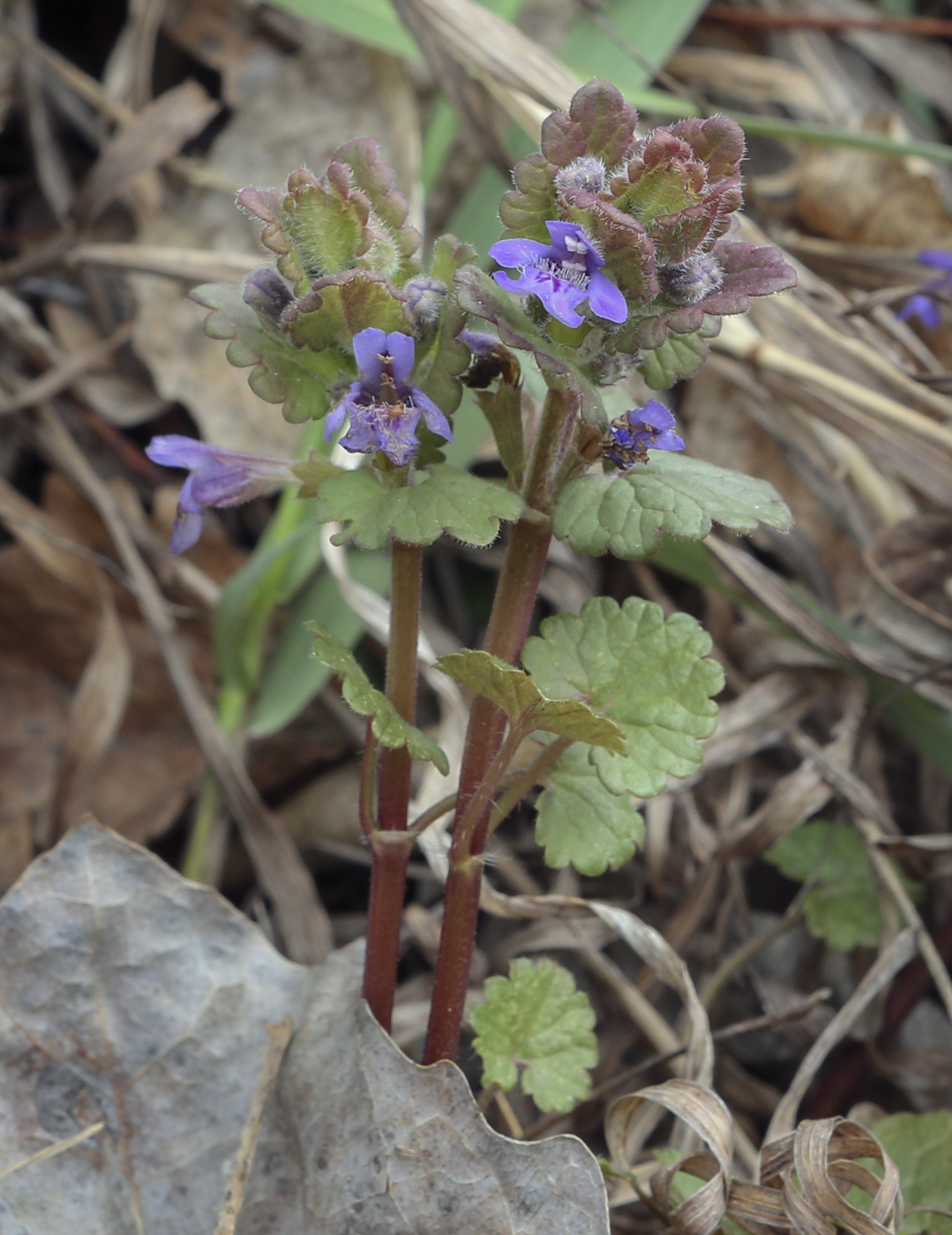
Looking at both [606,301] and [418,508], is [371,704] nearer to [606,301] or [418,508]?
[418,508]

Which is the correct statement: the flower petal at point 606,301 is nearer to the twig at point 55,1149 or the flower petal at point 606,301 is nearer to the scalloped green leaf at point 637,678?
the scalloped green leaf at point 637,678

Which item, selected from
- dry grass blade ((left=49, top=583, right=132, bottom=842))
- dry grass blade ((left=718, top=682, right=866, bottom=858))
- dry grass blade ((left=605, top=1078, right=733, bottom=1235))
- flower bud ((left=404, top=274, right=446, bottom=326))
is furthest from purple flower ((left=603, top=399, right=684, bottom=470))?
dry grass blade ((left=49, top=583, right=132, bottom=842))

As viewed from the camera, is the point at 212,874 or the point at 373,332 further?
the point at 212,874

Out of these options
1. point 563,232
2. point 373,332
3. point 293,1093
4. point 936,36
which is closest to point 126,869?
point 293,1093

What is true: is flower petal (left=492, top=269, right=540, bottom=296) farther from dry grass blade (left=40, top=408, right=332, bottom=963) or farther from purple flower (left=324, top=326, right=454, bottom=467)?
dry grass blade (left=40, top=408, right=332, bottom=963)

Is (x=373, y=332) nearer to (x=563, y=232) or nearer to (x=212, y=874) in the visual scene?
(x=563, y=232)

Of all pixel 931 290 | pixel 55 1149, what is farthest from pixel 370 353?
pixel 931 290
